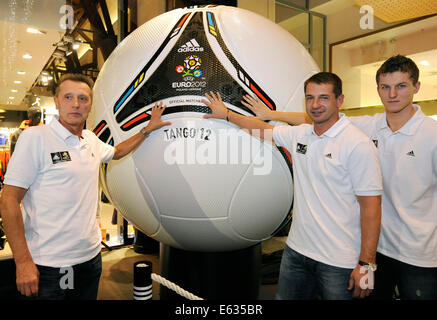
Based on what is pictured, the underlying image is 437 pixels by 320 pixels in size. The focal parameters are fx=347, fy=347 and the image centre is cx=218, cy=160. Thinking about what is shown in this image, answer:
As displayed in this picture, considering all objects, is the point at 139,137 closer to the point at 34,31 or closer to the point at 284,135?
the point at 284,135

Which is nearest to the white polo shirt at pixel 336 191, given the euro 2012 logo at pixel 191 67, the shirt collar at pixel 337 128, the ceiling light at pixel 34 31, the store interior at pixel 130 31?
the shirt collar at pixel 337 128

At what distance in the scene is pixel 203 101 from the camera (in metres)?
1.73

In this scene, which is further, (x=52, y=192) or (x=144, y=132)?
(x=144, y=132)

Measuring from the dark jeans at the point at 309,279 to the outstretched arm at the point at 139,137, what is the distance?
0.91 metres

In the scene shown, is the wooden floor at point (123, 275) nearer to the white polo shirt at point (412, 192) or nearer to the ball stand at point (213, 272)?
the ball stand at point (213, 272)

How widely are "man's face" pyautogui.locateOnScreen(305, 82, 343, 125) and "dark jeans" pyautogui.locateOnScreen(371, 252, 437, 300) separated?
758 mm

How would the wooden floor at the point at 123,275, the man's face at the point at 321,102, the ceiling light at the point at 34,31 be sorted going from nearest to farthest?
the man's face at the point at 321,102 < the wooden floor at the point at 123,275 < the ceiling light at the point at 34,31

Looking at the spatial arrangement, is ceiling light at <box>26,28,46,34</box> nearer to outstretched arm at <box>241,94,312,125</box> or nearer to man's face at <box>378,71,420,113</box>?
outstretched arm at <box>241,94,312,125</box>

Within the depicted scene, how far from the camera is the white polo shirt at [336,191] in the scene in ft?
4.87

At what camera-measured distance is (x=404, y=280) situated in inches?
64.6

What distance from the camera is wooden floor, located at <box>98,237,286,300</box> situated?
298cm

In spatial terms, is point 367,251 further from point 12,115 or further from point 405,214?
point 12,115

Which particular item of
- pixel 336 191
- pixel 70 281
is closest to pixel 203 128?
pixel 336 191

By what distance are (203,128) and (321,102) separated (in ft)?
1.87
